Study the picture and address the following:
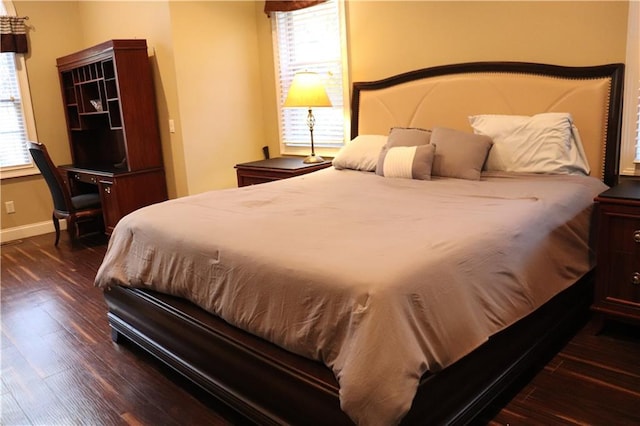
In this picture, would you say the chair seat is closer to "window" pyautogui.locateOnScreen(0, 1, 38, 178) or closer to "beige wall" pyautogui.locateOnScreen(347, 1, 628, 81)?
"window" pyautogui.locateOnScreen(0, 1, 38, 178)

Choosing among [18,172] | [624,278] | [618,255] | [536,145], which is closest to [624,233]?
[618,255]

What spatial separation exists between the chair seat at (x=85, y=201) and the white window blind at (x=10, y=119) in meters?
0.97

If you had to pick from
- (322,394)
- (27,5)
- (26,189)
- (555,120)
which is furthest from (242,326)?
(27,5)

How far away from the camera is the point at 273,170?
432cm

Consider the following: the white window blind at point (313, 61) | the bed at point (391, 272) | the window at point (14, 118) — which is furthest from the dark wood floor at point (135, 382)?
the window at point (14, 118)

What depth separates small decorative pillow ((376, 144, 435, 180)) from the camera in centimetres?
321

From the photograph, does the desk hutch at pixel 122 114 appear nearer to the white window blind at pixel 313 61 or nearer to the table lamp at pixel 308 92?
the white window blind at pixel 313 61

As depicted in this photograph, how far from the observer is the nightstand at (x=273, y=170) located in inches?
167

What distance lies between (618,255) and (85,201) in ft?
15.3

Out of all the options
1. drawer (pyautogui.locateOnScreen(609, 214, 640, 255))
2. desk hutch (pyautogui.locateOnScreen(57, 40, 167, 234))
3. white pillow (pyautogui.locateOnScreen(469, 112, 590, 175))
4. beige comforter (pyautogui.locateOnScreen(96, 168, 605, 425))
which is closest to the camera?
beige comforter (pyautogui.locateOnScreen(96, 168, 605, 425))

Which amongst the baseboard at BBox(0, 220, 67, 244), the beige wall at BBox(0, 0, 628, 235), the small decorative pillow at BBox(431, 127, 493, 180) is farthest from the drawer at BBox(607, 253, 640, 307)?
the baseboard at BBox(0, 220, 67, 244)

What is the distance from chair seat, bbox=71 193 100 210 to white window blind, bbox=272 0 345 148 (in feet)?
6.73

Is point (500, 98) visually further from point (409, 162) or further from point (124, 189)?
point (124, 189)

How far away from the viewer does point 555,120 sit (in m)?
3.00
